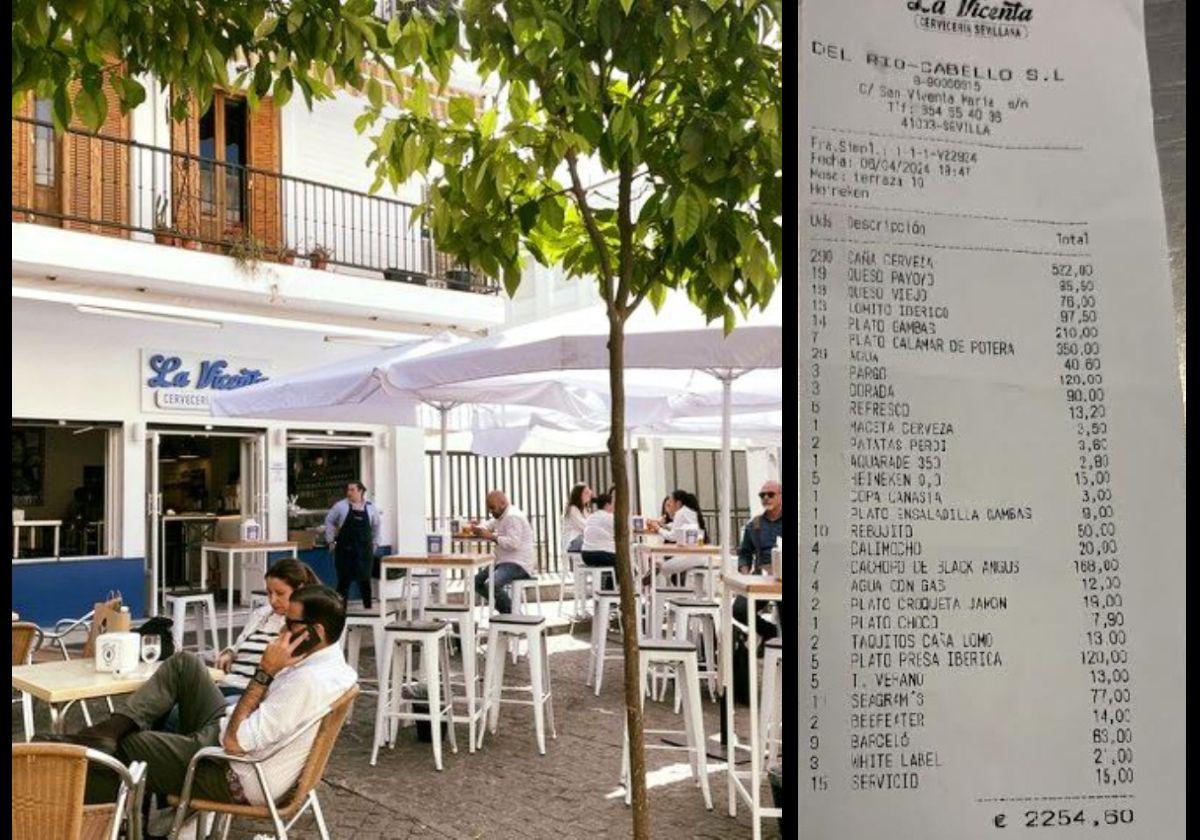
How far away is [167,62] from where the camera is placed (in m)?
2.72

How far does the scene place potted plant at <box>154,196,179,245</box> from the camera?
42.7ft

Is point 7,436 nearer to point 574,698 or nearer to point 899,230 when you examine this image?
point 899,230

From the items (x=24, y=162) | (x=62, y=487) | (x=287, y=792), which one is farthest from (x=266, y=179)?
(x=287, y=792)

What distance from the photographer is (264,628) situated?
20.2 ft

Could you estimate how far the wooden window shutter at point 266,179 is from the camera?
573 inches

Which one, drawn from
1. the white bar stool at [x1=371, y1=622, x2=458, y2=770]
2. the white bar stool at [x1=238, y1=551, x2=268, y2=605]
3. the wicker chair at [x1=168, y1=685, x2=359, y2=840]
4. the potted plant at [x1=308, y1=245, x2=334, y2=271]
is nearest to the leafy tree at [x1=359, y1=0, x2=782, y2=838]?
the wicker chair at [x1=168, y1=685, x2=359, y2=840]

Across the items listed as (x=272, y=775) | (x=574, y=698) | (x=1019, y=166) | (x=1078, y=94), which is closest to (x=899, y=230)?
(x=1019, y=166)

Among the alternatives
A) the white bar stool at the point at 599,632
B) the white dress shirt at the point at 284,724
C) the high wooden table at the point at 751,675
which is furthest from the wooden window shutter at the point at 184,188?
the high wooden table at the point at 751,675

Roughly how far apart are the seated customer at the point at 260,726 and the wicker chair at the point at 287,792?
4cm

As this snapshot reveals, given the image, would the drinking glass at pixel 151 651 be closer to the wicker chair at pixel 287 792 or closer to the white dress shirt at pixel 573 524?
the wicker chair at pixel 287 792

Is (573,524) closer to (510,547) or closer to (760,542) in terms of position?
(510,547)

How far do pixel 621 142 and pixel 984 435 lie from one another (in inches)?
59.0

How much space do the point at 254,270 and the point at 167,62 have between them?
11228mm

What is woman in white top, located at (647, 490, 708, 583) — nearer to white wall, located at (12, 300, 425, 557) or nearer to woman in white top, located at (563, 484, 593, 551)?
woman in white top, located at (563, 484, 593, 551)
